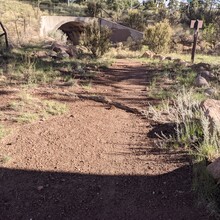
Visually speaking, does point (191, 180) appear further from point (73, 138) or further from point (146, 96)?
point (146, 96)

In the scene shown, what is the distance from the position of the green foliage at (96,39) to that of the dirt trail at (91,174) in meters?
6.42

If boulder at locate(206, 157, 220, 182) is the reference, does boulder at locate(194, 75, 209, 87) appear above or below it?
below

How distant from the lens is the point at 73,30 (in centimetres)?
2608

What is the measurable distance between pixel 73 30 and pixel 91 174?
→ 81.1ft

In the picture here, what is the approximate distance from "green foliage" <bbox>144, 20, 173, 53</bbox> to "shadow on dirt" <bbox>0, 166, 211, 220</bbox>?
39.3ft

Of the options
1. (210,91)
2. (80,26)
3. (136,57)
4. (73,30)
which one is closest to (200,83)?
(210,91)

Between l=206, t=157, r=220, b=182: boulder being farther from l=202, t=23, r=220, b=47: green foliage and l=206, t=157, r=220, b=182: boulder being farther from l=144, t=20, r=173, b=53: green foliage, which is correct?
l=202, t=23, r=220, b=47: green foliage

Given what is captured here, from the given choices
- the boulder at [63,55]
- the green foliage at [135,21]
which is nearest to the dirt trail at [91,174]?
the boulder at [63,55]

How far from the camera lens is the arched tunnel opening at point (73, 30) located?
24.5 metres

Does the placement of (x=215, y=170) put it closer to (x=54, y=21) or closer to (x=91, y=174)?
(x=91, y=174)

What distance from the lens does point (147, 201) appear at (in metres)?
2.53

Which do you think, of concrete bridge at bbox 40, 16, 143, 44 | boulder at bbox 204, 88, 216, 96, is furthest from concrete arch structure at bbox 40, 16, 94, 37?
boulder at bbox 204, 88, 216, 96

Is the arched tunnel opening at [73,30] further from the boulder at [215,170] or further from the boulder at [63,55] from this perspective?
the boulder at [215,170]

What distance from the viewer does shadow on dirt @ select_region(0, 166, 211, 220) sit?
2.36 meters
